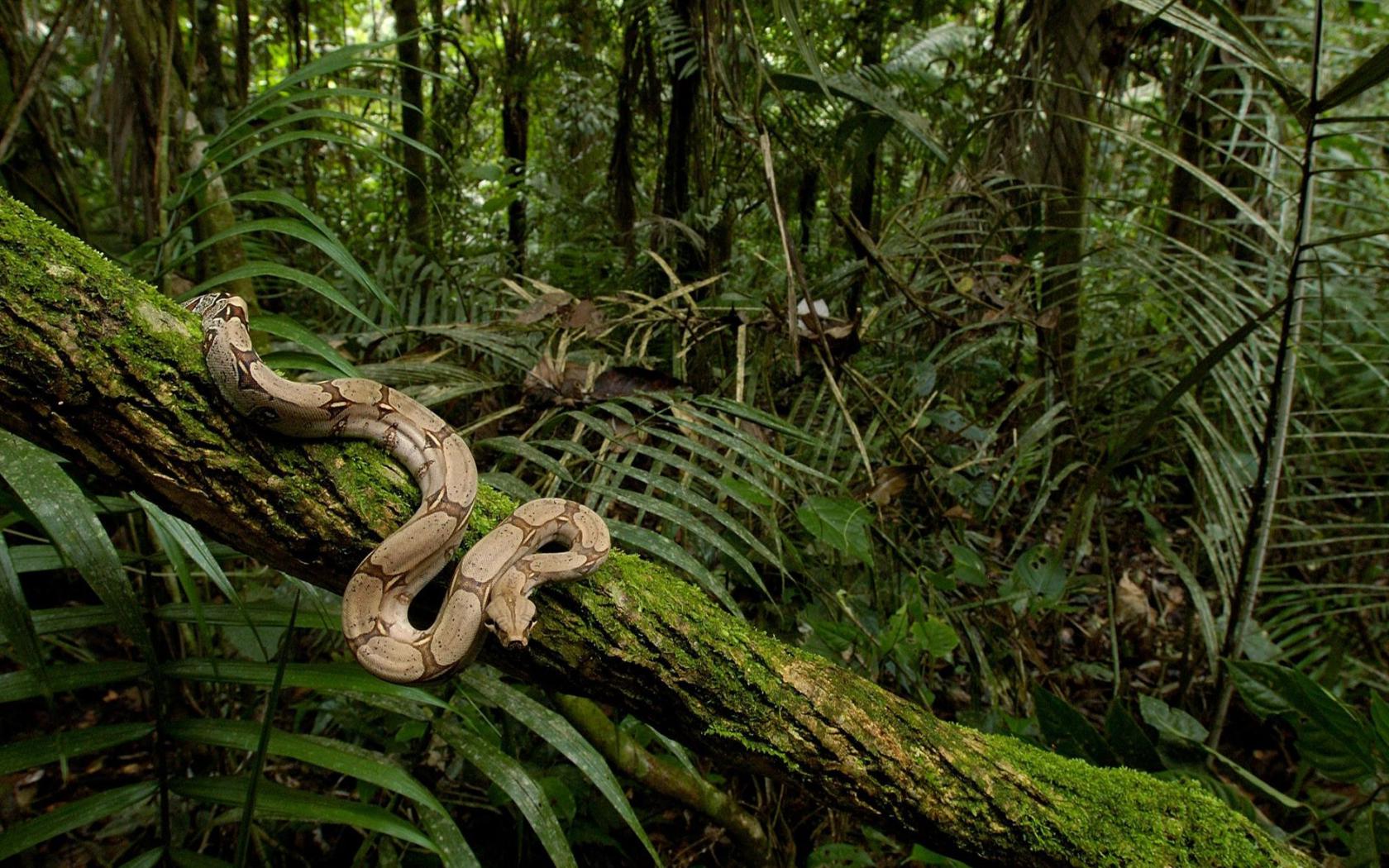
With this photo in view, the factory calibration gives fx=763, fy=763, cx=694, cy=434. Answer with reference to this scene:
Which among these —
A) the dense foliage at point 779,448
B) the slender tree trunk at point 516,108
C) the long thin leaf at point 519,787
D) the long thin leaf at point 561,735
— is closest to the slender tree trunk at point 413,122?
the dense foliage at point 779,448

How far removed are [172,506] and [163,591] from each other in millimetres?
1961

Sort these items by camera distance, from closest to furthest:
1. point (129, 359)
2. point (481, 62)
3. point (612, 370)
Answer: point (129, 359) → point (612, 370) → point (481, 62)

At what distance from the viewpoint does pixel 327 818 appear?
1.64 metres

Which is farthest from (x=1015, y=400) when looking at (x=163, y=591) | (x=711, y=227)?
(x=163, y=591)

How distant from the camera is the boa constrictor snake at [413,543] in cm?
161

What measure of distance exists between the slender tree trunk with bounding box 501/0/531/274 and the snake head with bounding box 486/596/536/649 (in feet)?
15.3

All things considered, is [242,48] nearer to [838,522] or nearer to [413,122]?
[413,122]

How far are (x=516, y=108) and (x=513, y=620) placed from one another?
6.06 metres

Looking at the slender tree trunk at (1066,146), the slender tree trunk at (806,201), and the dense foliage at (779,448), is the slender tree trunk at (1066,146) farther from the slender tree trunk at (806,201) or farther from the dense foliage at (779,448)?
the slender tree trunk at (806,201)

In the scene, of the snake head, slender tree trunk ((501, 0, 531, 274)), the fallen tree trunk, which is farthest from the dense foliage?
slender tree trunk ((501, 0, 531, 274))

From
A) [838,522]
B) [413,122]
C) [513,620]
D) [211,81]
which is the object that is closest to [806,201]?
[413,122]

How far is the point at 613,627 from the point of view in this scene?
5.57ft

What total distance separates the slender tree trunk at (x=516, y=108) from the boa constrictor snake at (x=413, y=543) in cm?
430

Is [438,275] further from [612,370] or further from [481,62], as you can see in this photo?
[481,62]
